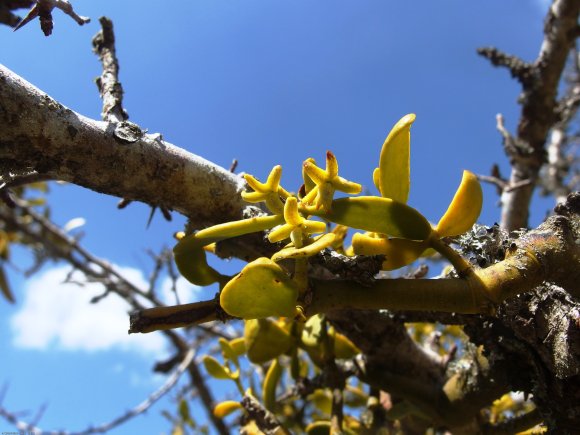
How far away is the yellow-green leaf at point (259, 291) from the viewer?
0.68 meters

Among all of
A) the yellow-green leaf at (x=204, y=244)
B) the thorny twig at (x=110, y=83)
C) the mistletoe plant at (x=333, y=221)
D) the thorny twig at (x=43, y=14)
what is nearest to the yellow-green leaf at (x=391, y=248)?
the mistletoe plant at (x=333, y=221)

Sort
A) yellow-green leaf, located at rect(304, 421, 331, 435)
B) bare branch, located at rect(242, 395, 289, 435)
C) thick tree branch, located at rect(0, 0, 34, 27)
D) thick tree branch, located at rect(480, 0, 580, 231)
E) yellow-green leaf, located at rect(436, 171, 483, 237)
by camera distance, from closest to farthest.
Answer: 1. yellow-green leaf, located at rect(436, 171, 483, 237)
2. thick tree branch, located at rect(0, 0, 34, 27)
3. bare branch, located at rect(242, 395, 289, 435)
4. yellow-green leaf, located at rect(304, 421, 331, 435)
5. thick tree branch, located at rect(480, 0, 580, 231)

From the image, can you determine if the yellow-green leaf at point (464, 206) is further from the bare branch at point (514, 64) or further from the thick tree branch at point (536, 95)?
the bare branch at point (514, 64)

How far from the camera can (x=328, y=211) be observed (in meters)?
0.78

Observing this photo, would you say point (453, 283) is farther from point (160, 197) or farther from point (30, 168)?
point (30, 168)

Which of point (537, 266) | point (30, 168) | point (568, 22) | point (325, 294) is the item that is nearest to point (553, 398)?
point (537, 266)

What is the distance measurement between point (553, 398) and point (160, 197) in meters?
0.82

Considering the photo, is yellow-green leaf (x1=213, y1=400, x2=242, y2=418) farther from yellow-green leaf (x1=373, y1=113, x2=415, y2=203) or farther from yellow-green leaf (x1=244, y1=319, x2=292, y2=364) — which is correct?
yellow-green leaf (x1=373, y1=113, x2=415, y2=203)

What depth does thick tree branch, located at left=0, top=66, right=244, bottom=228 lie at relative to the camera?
80 centimetres

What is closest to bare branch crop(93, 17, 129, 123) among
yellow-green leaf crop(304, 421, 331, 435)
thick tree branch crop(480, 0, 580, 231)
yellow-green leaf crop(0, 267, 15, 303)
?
yellow-green leaf crop(304, 421, 331, 435)

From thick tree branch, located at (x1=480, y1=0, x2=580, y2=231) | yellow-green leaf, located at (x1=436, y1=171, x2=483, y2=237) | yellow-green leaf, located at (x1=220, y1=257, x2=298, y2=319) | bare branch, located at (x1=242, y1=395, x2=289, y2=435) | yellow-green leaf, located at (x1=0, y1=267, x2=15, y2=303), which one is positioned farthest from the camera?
yellow-green leaf, located at (x1=0, y1=267, x2=15, y2=303)

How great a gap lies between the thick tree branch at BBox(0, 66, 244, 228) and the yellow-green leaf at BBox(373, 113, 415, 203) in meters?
0.37

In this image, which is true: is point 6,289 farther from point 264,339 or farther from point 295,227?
point 295,227

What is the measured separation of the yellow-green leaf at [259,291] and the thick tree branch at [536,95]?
64.0 inches
